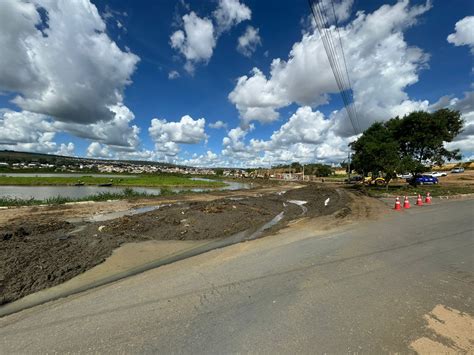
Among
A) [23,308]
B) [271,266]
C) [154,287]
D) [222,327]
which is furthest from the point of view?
[271,266]

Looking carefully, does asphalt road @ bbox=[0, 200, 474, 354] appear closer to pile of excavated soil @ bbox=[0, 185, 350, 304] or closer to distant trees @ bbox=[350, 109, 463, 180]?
pile of excavated soil @ bbox=[0, 185, 350, 304]

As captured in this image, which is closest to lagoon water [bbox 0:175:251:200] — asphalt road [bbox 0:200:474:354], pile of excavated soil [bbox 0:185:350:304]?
pile of excavated soil [bbox 0:185:350:304]

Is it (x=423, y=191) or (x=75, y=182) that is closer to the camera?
(x=423, y=191)

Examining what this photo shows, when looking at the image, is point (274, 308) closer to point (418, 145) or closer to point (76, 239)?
point (76, 239)

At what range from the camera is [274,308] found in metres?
4.12

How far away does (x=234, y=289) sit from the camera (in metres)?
4.91

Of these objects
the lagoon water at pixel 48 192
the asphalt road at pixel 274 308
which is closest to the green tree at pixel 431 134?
the asphalt road at pixel 274 308

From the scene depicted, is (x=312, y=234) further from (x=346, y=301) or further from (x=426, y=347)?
(x=426, y=347)

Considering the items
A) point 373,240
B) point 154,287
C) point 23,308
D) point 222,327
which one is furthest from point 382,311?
point 23,308

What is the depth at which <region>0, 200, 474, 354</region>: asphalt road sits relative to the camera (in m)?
3.30

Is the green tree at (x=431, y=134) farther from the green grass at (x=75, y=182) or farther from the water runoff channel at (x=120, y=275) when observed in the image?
the green grass at (x=75, y=182)

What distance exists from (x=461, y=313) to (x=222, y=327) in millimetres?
3669

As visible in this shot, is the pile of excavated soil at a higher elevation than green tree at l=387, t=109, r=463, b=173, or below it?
below

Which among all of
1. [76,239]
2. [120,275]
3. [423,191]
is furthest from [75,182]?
[423,191]
